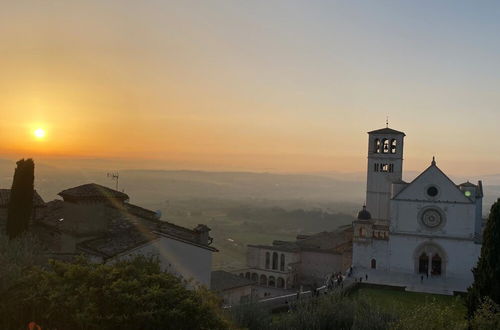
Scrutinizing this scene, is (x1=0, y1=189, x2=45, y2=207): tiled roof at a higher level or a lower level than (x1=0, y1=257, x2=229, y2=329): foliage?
higher

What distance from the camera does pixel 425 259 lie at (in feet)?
142

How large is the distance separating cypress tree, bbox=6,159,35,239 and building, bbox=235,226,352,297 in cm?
2748

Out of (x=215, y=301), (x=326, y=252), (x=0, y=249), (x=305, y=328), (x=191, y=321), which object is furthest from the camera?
(x=326, y=252)

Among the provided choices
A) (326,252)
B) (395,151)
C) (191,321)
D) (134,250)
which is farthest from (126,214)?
(395,151)

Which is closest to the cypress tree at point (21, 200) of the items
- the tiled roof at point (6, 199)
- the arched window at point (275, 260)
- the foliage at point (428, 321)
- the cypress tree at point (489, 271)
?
the tiled roof at point (6, 199)

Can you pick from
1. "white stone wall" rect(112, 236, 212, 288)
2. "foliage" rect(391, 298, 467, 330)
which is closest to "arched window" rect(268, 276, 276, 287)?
"white stone wall" rect(112, 236, 212, 288)

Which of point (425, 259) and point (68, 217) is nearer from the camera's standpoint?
point (68, 217)

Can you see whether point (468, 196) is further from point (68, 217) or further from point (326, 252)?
point (68, 217)

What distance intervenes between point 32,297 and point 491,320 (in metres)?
11.2

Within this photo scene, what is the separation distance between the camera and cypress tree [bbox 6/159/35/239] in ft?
72.3

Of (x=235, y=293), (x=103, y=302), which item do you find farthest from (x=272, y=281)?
(x=103, y=302)

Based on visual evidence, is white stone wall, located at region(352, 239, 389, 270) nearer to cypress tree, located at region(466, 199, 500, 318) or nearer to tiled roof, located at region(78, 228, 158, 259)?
cypress tree, located at region(466, 199, 500, 318)

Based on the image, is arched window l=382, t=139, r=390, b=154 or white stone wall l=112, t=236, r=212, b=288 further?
arched window l=382, t=139, r=390, b=154

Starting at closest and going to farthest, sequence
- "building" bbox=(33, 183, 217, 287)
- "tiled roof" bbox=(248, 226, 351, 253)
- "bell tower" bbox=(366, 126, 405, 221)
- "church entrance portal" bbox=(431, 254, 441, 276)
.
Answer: "building" bbox=(33, 183, 217, 287) → "church entrance portal" bbox=(431, 254, 441, 276) → "bell tower" bbox=(366, 126, 405, 221) → "tiled roof" bbox=(248, 226, 351, 253)
